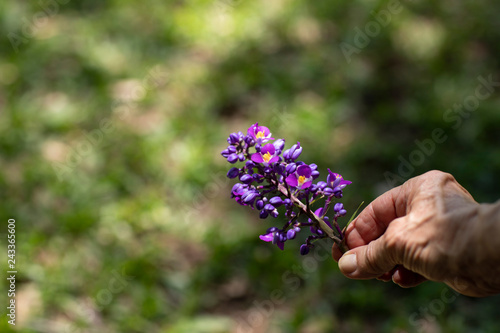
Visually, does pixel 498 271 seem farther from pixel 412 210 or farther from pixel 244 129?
pixel 244 129

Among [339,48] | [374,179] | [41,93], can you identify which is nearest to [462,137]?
[374,179]

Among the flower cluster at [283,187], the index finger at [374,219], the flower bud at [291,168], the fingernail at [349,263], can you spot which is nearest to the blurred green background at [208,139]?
the index finger at [374,219]

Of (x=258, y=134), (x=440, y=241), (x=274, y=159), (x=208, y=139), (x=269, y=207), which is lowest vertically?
(x=440, y=241)

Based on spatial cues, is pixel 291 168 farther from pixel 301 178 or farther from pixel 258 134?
pixel 258 134

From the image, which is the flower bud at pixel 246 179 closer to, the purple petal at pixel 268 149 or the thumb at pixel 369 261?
the purple petal at pixel 268 149

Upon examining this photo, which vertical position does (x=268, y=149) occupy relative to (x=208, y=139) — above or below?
below

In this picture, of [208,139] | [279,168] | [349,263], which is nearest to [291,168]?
[279,168]

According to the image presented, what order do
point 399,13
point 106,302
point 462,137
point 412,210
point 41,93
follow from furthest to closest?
1. point 399,13
2. point 41,93
3. point 462,137
4. point 106,302
5. point 412,210
